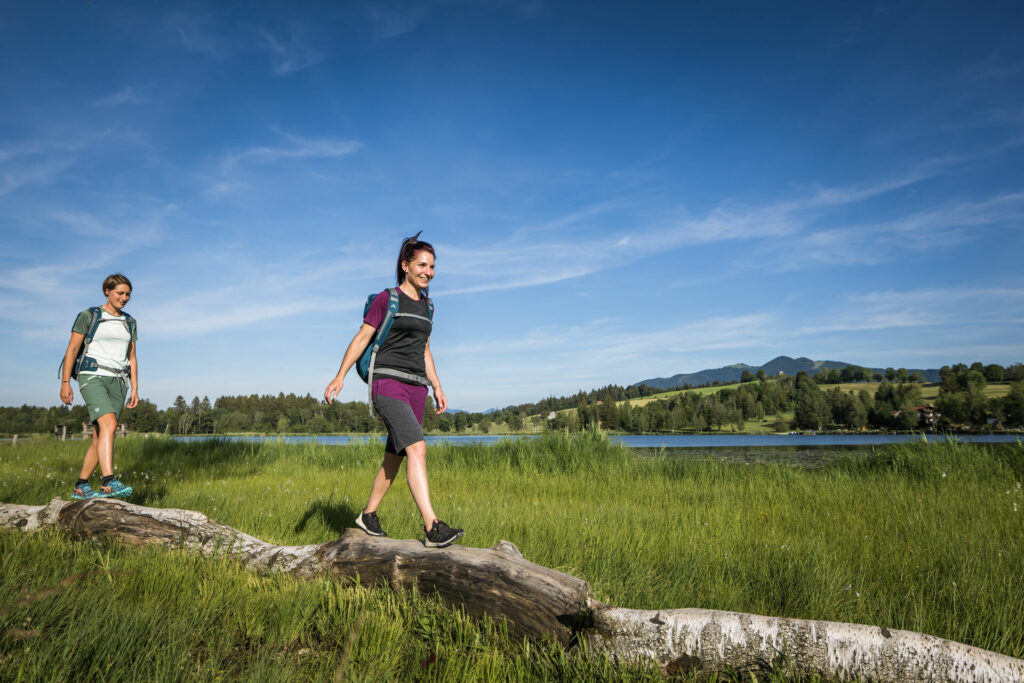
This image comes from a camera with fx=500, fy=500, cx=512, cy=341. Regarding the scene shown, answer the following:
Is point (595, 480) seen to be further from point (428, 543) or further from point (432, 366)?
point (428, 543)

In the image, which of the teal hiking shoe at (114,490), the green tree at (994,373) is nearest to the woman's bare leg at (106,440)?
the teal hiking shoe at (114,490)

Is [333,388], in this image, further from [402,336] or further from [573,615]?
[573,615]

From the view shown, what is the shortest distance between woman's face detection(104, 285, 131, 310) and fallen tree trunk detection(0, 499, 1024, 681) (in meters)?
3.04

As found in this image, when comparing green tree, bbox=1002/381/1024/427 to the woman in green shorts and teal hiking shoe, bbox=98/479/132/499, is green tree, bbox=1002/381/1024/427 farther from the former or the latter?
the woman in green shorts

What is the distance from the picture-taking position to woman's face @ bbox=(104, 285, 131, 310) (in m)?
6.43

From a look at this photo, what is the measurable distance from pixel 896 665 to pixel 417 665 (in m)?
2.30

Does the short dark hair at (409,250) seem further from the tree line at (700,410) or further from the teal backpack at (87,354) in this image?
the tree line at (700,410)

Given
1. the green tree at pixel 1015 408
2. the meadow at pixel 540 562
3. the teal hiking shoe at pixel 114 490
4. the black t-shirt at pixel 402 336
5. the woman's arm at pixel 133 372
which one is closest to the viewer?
the meadow at pixel 540 562

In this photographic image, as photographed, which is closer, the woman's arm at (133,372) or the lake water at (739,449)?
the woman's arm at (133,372)

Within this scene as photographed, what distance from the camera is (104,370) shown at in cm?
632

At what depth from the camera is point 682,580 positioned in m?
4.07

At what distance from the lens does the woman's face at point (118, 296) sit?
6434 mm

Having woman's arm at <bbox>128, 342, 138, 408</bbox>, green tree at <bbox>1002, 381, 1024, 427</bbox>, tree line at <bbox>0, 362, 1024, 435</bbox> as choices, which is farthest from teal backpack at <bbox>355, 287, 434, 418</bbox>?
green tree at <bbox>1002, 381, 1024, 427</bbox>

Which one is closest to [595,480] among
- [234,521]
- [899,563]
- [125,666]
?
[899,563]
